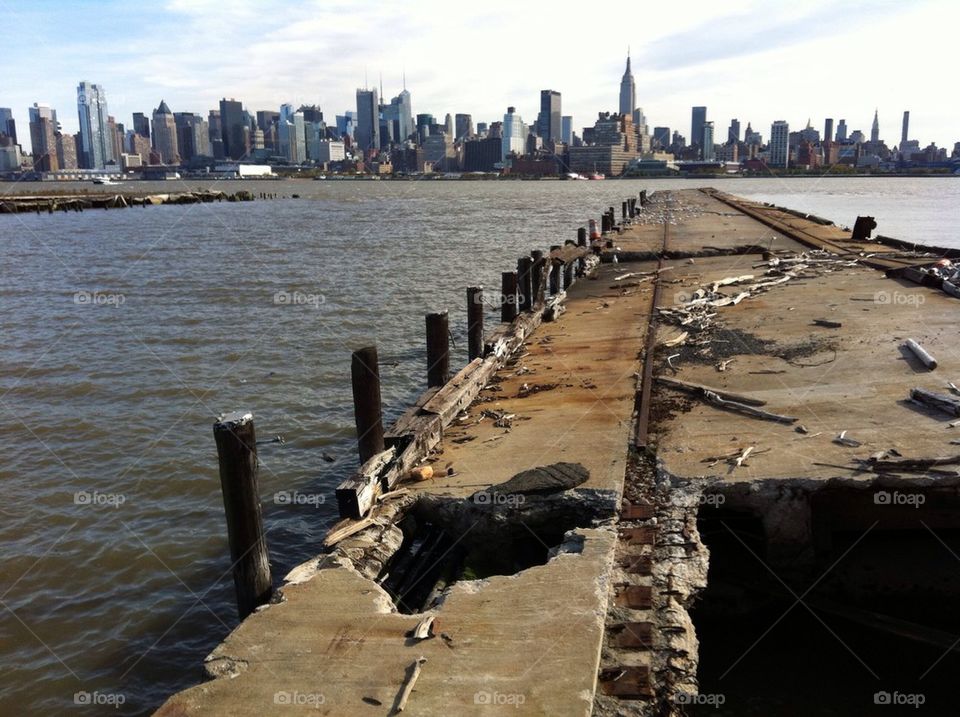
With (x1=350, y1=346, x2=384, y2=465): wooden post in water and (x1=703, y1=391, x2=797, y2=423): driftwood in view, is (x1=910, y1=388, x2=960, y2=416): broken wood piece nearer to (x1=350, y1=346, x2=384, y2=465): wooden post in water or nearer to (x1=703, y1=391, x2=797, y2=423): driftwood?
(x1=703, y1=391, x2=797, y2=423): driftwood

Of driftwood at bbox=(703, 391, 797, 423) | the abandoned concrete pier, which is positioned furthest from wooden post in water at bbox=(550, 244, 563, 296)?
driftwood at bbox=(703, 391, 797, 423)

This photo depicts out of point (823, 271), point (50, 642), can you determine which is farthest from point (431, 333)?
point (823, 271)

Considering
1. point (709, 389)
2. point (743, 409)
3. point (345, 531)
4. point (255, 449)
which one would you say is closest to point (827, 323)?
point (709, 389)

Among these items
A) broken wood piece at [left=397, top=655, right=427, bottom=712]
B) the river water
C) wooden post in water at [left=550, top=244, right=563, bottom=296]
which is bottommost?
the river water

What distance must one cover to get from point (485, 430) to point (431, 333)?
3.08 meters

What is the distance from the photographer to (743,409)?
8.88 metres

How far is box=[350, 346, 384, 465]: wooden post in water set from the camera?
8.73 metres

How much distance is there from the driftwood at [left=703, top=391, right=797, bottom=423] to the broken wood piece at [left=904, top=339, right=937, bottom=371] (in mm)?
2781

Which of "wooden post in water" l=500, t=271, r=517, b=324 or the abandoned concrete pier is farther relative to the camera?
"wooden post in water" l=500, t=271, r=517, b=324

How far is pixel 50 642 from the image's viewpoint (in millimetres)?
7805

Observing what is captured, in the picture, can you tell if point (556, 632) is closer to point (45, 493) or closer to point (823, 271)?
point (45, 493)

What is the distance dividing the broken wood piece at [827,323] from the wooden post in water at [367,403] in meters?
7.92

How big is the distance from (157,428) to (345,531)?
25.1 feet

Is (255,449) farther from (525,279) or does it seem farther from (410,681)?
(525,279)
